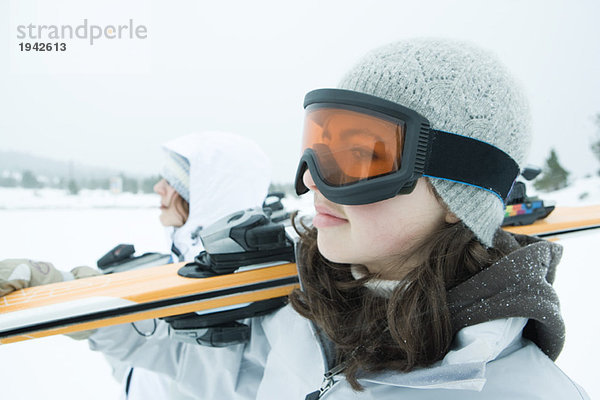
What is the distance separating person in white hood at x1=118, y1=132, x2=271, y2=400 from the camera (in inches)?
93.7

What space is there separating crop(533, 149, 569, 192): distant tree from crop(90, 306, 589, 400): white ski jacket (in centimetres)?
2165

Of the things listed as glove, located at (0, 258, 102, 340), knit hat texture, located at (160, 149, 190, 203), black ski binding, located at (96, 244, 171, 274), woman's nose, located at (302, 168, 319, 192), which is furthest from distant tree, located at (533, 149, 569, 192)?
glove, located at (0, 258, 102, 340)

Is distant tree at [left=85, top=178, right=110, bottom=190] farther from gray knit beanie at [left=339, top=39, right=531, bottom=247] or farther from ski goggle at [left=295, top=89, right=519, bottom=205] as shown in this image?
gray knit beanie at [left=339, top=39, right=531, bottom=247]

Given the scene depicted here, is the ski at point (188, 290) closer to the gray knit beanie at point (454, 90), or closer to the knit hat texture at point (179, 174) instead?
the gray knit beanie at point (454, 90)

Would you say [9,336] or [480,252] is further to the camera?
[9,336]

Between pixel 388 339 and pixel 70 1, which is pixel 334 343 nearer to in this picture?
pixel 388 339

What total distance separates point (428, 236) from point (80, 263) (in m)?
6.05

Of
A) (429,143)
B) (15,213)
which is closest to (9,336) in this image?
(429,143)

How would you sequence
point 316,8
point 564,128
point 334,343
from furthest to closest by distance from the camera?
point 316,8 → point 564,128 → point 334,343

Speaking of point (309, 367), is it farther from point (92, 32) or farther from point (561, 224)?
point (92, 32)

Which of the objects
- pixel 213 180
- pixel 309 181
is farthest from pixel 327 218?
pixel 213 180

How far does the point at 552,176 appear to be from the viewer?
20.2m

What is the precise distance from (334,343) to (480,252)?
0.48m

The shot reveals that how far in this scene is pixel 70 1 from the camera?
42.4 ft
